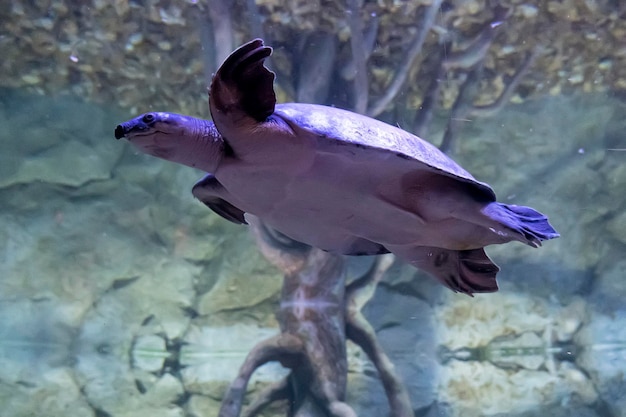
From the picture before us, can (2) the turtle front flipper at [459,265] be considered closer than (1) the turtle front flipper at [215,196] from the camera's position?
No

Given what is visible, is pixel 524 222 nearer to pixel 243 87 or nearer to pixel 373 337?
pixel 243 87

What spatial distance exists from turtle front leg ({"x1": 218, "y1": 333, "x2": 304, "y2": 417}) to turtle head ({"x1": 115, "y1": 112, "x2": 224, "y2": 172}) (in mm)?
2802

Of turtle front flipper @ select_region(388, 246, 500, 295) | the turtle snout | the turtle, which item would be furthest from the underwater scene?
the turtle snout

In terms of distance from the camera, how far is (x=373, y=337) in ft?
14.1

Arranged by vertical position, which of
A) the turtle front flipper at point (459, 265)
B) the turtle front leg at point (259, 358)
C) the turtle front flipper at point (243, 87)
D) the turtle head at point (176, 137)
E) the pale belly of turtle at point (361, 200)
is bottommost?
the turtle front leg at point (259, 358)

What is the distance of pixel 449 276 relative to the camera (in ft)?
6.02

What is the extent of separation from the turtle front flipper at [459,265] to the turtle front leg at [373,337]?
2.56m

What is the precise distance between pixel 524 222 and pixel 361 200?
1.68 ft

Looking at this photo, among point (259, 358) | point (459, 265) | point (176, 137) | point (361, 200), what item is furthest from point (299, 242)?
point (176, 137)

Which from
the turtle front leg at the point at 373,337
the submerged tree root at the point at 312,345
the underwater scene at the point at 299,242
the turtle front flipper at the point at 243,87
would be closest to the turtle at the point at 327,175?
the turtle front flipper at the point at 243,87

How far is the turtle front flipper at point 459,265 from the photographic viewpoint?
5.79ft

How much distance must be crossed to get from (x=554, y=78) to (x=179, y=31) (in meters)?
3.71

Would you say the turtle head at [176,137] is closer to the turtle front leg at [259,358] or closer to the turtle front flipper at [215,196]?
the turtle front flipper at [215,196]

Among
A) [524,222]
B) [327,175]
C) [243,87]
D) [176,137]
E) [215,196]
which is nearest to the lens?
[243,87]
